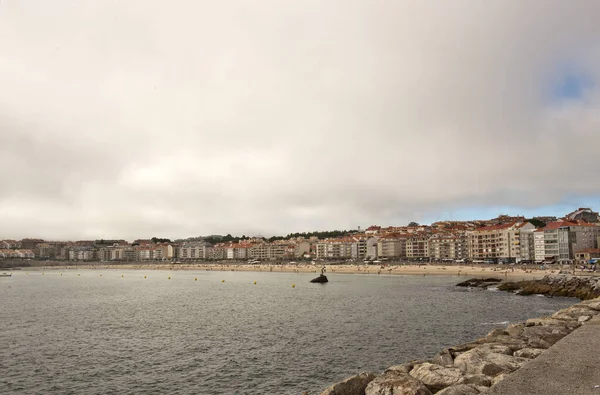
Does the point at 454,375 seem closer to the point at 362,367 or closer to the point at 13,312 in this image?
the point at 362,367

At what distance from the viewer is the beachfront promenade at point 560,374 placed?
25.2 ft

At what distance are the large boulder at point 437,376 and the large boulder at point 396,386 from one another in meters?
0.73

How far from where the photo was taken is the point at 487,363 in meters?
11.6

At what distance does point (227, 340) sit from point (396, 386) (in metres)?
Result: 17.7

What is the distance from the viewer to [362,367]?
19.1 metres

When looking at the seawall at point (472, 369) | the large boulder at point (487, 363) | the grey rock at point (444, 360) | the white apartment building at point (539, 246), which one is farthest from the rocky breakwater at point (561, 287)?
the white apartment building at point (539, 246)

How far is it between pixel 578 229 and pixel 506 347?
362ft

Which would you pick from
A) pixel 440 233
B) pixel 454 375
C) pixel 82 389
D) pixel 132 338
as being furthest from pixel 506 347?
pixel 440 233

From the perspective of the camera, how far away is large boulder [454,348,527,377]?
37.0 ft

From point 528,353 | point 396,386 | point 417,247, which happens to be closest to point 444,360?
point 528,353

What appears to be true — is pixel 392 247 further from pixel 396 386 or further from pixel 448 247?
pixel 396 386

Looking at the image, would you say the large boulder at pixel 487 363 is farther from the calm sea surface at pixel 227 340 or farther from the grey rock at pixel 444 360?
the calm sea surface at pixel 227 340

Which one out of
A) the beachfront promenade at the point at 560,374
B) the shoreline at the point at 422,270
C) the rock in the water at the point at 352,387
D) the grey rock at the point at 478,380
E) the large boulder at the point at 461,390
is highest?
the beachfront promenade at the point at 560,374

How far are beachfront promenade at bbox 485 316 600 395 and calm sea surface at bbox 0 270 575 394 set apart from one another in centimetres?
885
